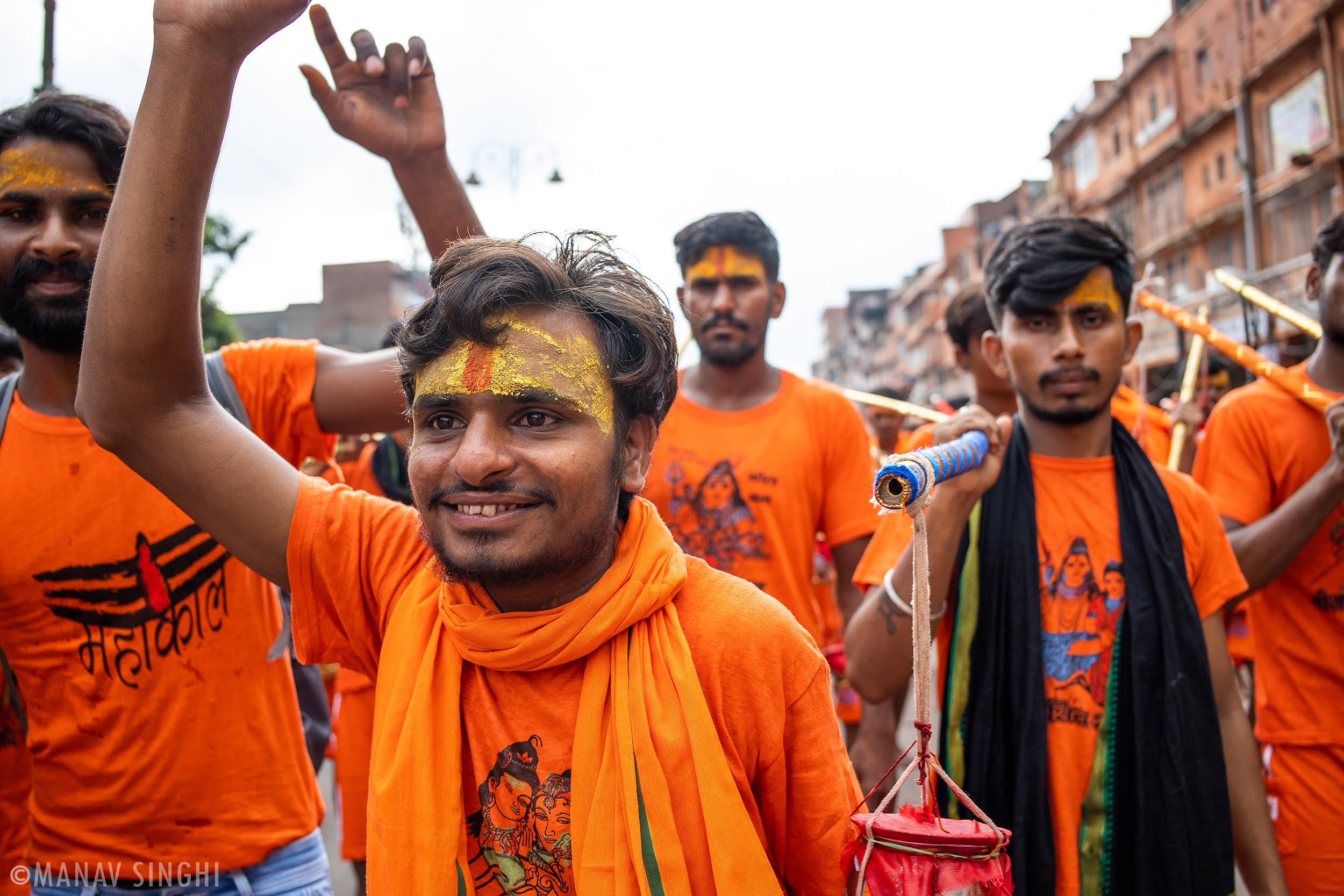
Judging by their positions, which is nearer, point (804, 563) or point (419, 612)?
point (419, 612)

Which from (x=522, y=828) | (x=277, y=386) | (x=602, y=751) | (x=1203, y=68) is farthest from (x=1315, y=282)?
(x=1203, y=68)

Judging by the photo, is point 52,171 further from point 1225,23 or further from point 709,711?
point 1225,23

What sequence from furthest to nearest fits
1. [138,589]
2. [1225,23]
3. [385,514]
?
[1225,23]
[138,589]
[385,514]

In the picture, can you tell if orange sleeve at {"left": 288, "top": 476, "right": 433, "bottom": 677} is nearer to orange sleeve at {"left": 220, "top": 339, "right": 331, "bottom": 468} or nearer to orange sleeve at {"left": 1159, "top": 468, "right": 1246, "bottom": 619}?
orange sleeve at {"left": 220, "top": 339, "right": 331, "bottom": 468}

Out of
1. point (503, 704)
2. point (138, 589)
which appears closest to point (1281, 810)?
point (503, 704)

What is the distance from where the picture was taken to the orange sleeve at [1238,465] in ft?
9.80

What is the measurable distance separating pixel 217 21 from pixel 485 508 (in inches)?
36.5

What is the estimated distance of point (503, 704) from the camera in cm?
173

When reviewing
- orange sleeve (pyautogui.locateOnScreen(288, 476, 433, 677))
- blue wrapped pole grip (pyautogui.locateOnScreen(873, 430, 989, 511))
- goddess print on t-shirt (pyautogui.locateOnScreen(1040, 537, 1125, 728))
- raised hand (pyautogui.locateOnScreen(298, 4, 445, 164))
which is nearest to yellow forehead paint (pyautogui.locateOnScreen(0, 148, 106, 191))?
raised hand (pyautogui.locateOnScreen(298, 4, 445, 164))

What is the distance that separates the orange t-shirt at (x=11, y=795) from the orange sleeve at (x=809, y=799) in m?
2.09

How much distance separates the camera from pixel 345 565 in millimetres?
1838

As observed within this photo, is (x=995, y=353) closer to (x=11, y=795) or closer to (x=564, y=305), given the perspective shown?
(x=564, y=305)

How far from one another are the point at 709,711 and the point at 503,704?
1.23ft

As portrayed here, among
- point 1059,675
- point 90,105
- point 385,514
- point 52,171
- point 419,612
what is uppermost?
point 90,105
